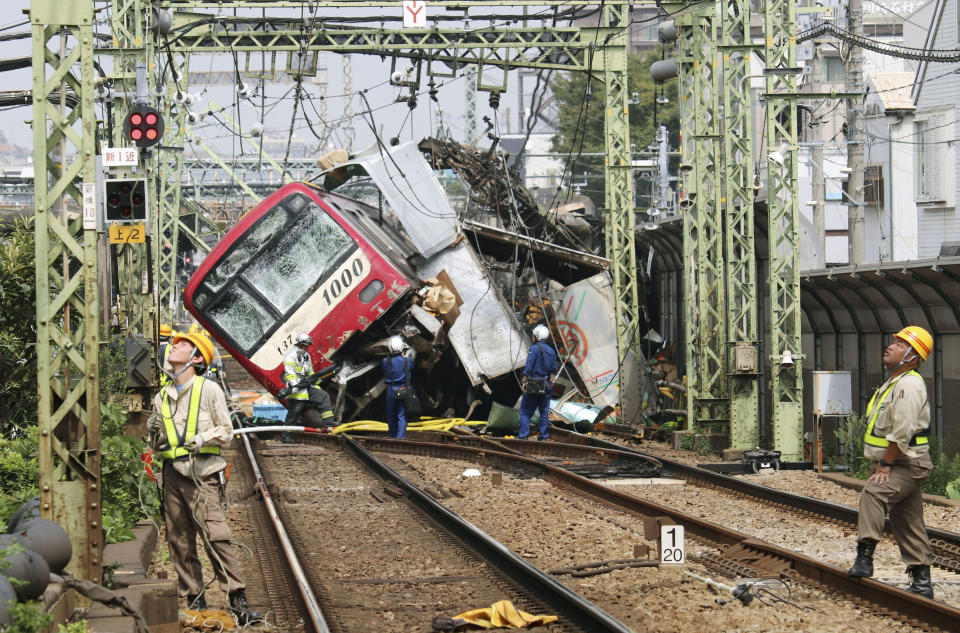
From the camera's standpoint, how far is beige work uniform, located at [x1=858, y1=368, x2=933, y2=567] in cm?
823

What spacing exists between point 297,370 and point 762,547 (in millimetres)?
11835

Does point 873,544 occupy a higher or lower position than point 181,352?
lower

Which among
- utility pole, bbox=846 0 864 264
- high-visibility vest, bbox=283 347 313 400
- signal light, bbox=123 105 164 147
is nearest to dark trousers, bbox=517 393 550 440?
high-visibility vest, bbox=283 347 313 400

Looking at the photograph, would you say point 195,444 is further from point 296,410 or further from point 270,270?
point 270,270

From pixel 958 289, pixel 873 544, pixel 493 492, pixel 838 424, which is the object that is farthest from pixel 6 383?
pixel 838 424

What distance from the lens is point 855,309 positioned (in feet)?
57.3

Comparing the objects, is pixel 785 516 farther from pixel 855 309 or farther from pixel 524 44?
pixel 524 44

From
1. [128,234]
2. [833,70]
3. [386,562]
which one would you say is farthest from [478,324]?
[833,70]

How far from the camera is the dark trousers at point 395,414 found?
66.3ft

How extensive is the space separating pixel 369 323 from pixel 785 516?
11.1 metres

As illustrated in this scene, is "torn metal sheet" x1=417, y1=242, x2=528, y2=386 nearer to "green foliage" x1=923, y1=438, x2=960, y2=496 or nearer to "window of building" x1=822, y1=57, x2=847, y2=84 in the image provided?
"green foliage" x1=923, y1=438, x2=960, y2=496

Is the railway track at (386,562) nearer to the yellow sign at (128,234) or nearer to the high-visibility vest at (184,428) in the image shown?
the high-visibility vest at (184,428)

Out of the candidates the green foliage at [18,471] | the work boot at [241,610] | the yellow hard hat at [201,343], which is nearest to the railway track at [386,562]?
the work boot at [241,610]

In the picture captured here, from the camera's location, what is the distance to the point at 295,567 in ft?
30.7
